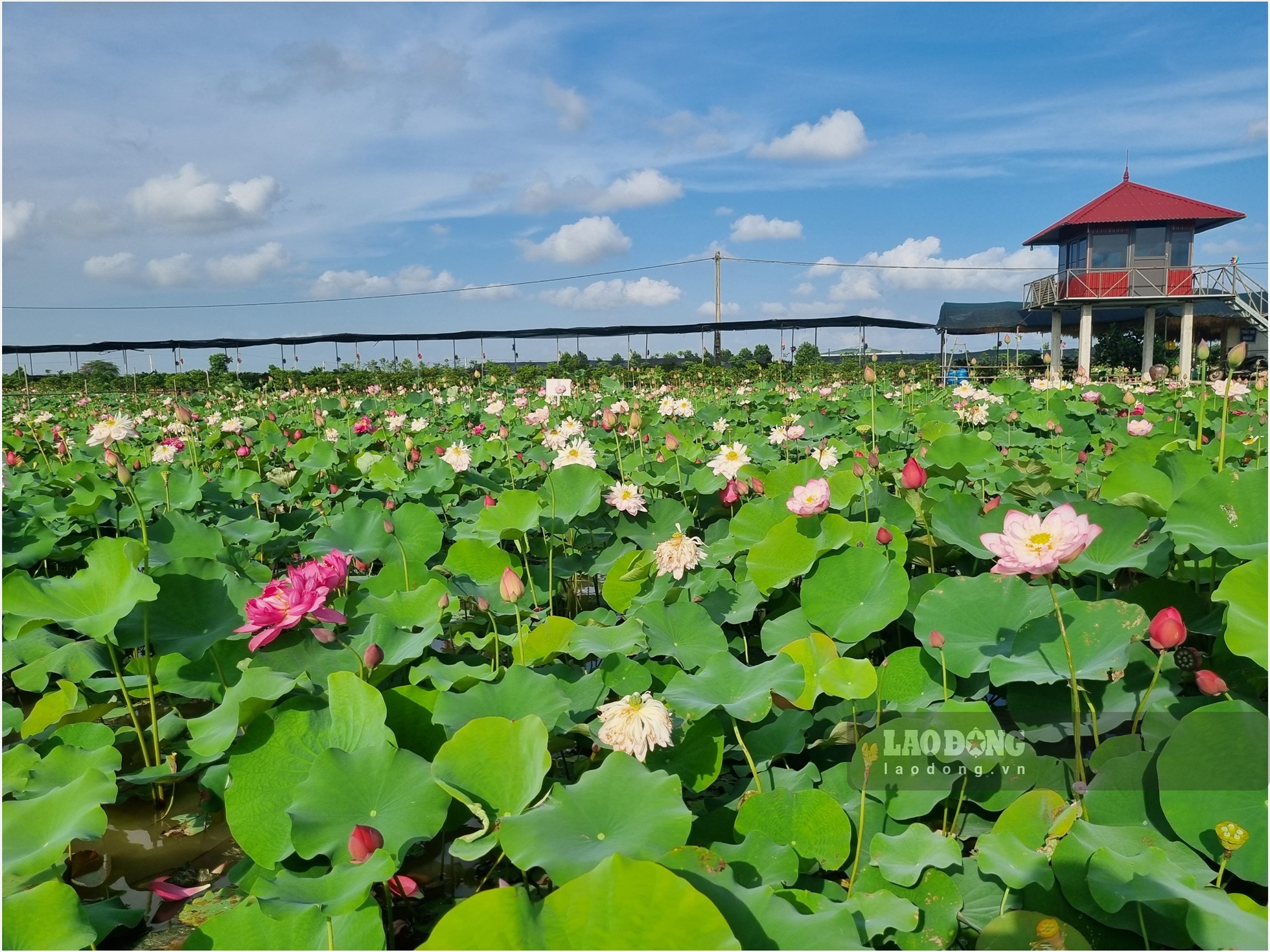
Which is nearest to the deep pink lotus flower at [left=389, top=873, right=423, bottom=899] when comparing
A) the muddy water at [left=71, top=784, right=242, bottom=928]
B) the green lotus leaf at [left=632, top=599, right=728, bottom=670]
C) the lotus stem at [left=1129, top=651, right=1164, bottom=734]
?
the muddy water at [left=71, top=784, right=242, bottom=928]

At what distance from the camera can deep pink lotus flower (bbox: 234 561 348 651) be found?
135 centimetres

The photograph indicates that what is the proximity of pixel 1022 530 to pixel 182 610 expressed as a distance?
1612 millimetres

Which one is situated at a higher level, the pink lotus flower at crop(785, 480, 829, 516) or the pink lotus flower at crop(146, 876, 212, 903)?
the pink lotus flower at crop(785, 480, 829, 516)

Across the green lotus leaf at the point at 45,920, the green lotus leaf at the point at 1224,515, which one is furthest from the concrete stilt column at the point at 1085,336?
the green lotus leaf at the point at 45,920

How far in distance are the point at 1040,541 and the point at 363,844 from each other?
1049 mm

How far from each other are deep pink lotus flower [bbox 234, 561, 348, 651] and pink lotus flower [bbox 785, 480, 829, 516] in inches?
39.5

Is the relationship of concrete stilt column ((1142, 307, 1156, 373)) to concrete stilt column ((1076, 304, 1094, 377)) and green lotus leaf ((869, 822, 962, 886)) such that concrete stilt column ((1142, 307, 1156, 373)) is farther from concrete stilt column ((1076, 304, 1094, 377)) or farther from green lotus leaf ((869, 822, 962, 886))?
green lotus leaf ((869, 822, 962, 886))

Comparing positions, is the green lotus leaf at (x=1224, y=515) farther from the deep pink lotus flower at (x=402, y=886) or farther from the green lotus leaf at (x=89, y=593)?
the green lotus leaf at (x=89, y=593)

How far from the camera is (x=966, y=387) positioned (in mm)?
4500

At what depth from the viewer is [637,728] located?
107 centimetres

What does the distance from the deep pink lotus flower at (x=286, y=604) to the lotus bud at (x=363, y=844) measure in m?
0.48

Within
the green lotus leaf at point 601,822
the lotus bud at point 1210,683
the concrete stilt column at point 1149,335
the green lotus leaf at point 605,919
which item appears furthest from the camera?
the concrete stilt column at point 1149,335

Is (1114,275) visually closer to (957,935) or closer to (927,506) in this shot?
(927,506)

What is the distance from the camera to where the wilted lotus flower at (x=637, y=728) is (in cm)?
106
